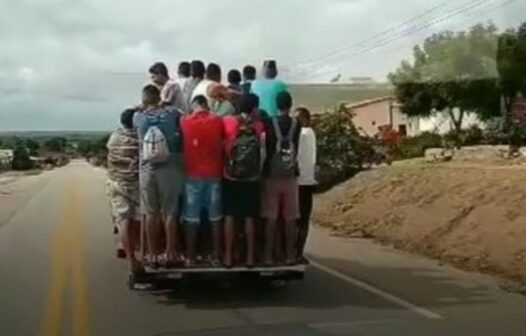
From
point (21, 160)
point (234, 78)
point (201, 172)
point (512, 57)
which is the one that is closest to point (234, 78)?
point (234, 78)

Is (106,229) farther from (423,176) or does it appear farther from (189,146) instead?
(189,146)

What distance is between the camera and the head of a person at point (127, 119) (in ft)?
38.9

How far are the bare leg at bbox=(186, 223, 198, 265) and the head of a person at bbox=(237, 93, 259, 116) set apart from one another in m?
1.36

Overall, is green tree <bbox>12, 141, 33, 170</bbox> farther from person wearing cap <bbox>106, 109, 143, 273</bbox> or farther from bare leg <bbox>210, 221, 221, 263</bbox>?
bare leg <bbox>210, 221, 221, 263</bbox>

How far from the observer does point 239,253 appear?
11750 millimetres

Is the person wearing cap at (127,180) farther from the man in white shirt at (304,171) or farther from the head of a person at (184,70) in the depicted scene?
the man in white shirt at (304,171)

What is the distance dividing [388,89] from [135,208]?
152 ft

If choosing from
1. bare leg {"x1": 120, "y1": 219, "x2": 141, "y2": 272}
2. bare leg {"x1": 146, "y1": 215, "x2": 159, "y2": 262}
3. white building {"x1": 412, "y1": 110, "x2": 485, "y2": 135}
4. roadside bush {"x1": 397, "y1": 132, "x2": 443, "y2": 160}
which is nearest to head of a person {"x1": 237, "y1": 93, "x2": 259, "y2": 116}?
bare leg {"x1": 146, "y1": 215, "x2": 159, "y2": 262}

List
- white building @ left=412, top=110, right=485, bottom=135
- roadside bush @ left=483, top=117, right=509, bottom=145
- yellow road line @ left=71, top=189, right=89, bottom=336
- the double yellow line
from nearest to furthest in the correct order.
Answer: yellow road line @ left=71, top=189, right=89, bottom=336, the double yellow line, roadside bush @ left=483, top=117, right=509, bottom=145, white building @ left=412, top=110, right=485, bottom=135

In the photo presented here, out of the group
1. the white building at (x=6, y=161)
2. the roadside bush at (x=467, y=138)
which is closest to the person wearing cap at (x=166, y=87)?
the roadside bush at (x=467, y=138)

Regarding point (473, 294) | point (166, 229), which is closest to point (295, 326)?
point (166, 229)

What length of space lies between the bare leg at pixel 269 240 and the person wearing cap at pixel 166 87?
1.72 meters

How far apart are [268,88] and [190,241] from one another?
85.9 inches

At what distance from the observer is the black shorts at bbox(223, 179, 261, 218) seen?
11.5 m
